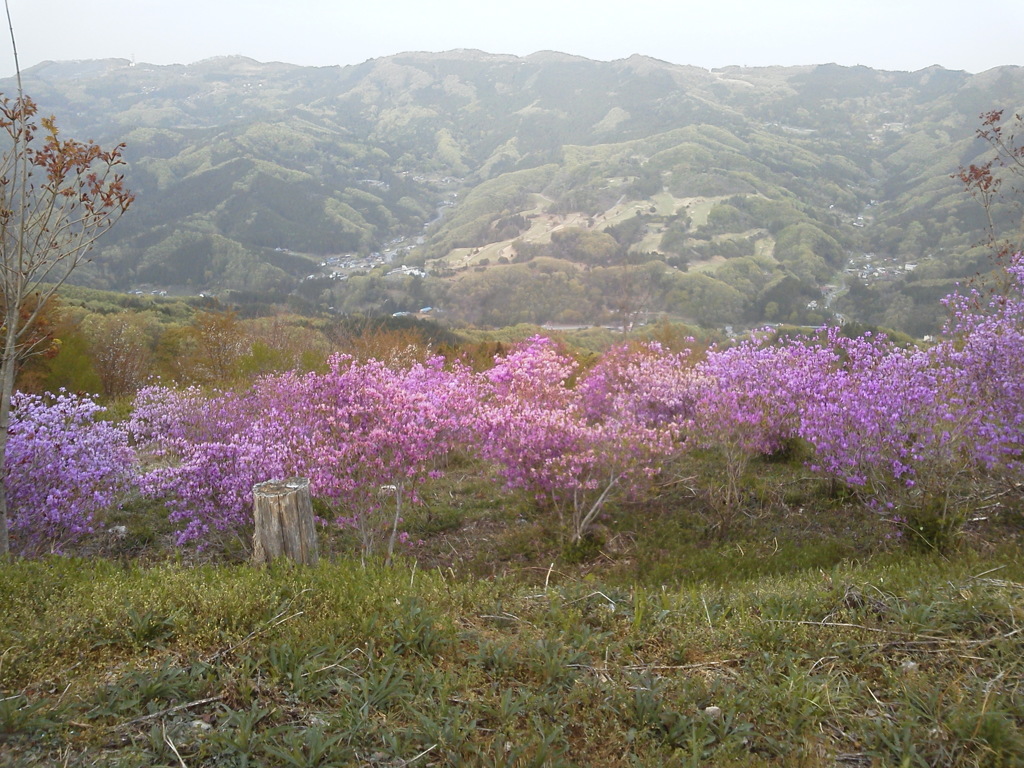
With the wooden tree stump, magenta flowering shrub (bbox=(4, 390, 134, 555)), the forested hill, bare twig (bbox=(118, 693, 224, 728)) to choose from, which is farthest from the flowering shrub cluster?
the forested hill

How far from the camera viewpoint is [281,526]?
14.0 ft

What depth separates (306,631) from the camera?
3168 mm

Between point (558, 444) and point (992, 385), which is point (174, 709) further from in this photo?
point (992, 385)

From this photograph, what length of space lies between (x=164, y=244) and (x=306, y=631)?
174432 millimetres

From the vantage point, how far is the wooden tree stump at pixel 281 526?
4262 millimetres

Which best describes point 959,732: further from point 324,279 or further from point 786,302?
point 324,279

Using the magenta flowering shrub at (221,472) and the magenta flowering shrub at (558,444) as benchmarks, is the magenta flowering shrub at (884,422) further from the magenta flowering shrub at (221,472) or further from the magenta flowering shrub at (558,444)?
the magenta flowering shrub at (221,472)

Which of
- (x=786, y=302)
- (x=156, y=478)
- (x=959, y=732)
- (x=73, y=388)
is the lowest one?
(x=786, y=302)

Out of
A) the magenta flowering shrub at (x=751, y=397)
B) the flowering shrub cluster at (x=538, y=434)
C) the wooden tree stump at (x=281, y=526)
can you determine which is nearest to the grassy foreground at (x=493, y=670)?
the wooden tree stump at (x=281, y=526)

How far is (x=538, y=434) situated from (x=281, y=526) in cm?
345

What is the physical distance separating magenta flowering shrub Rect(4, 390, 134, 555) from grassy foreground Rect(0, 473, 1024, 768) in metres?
2.15

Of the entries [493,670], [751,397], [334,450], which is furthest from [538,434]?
[493,670]

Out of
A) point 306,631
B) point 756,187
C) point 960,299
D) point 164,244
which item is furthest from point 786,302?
point 164,244

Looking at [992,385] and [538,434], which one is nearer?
[992,385]
